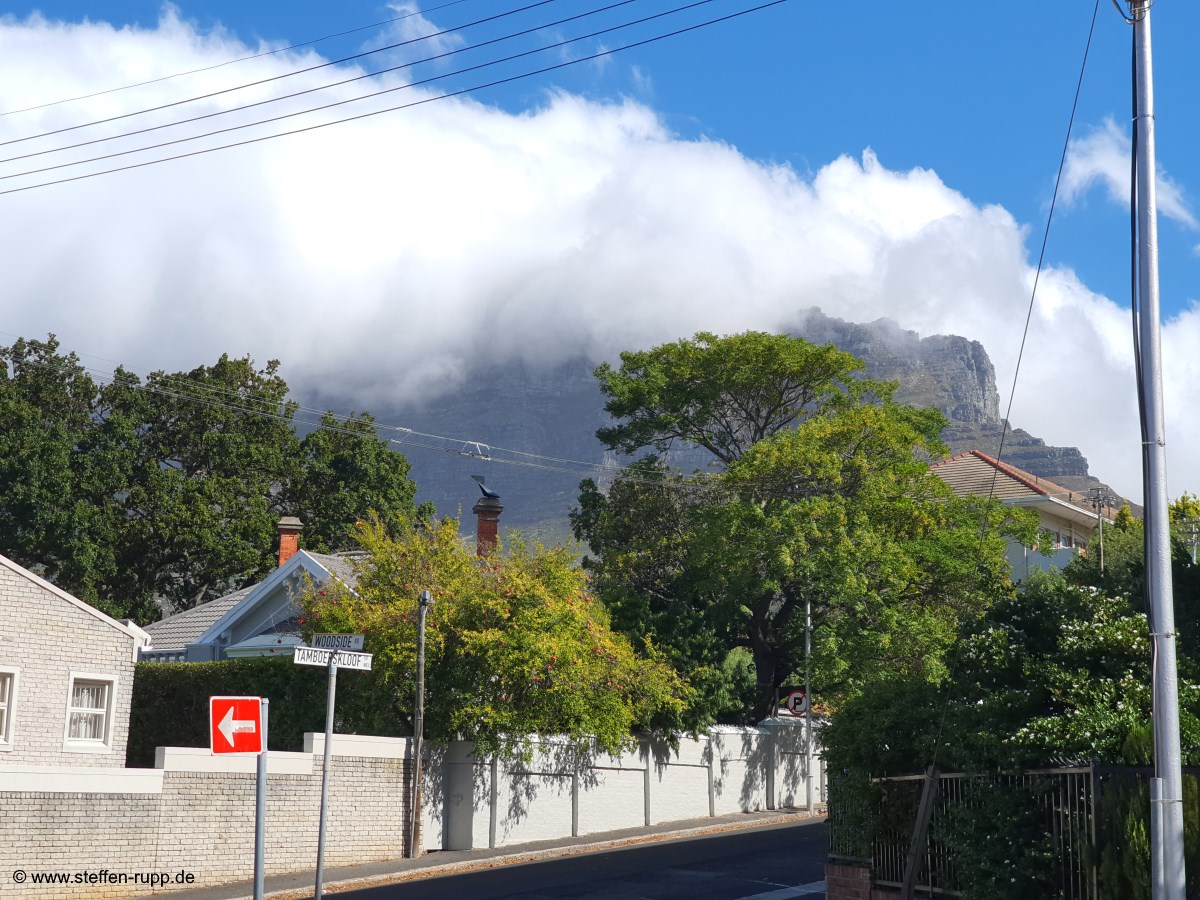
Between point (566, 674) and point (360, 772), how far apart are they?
4216mm

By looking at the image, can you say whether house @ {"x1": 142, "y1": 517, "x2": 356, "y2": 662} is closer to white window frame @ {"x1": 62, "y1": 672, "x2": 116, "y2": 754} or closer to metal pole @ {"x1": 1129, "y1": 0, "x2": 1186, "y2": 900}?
white window frame @ {"x1": 62, "y1": 672, "x2": 116, "y2": 754}

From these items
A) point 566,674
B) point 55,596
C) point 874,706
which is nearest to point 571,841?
point 566,674

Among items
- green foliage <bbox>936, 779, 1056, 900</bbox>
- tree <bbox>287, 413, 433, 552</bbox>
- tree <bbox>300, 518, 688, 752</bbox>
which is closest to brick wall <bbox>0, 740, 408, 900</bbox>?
tree <bbox>300, 518, 688, 752</bbox>

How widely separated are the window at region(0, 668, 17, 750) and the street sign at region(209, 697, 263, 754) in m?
11.5

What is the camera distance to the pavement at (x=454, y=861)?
20469mm

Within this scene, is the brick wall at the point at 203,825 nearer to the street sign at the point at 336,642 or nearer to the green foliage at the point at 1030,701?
the street sign at the point at 336,642

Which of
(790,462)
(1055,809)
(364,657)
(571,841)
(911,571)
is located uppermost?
(790,462)

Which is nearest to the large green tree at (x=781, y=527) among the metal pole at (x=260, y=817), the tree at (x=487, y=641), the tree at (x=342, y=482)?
the tree at (x=487, y=641)

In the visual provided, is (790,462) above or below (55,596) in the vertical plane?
above

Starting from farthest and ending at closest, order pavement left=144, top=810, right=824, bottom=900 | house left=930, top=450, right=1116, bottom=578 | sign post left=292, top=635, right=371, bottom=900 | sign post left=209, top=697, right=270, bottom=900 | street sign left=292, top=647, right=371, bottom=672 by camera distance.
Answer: house left=930, top=450, right=1116, bottom=578
pavement left=144, top=810, right=824, bottom=900
street sign left=292, top=647, right=371, bottom=672
sign post left=292, top=635, right=371, bottom=900
sign post left=209, top=697, right=270, bottom=900

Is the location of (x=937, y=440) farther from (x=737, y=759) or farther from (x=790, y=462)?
(x=737, y=759)

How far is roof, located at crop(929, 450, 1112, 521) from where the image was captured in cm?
5706

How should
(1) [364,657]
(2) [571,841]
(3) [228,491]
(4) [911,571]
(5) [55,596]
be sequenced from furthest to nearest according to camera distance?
1. (3) [228,491]
2. (4) [911,571]
3. (2) [571,841]
4. (5) [55,596]
5. (1) [364,657]

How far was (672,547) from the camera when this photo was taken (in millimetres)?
37719
